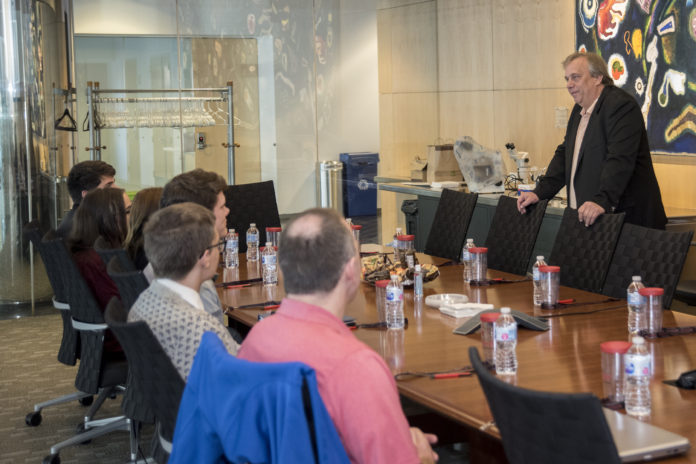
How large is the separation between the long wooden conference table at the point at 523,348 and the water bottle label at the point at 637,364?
10 centimetres

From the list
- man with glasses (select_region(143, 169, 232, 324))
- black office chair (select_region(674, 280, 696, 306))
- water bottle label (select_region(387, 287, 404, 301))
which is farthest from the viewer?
black office chair (select_region(674, 280, 696, 306))

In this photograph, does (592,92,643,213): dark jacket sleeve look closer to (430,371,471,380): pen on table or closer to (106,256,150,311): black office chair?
(430,371,471,380): pen on table

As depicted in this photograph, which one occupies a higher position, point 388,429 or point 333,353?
point 333,353

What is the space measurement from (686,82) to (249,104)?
4253mm

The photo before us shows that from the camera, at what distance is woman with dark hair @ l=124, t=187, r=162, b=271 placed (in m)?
4.27

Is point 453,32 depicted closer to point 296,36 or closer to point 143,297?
point 296,36

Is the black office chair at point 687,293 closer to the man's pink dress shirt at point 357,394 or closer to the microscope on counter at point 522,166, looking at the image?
the microscope on counter at point 522,166

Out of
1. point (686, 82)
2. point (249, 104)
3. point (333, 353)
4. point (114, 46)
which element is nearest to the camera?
point (333, 353)

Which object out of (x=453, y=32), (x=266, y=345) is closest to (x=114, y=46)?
(x=453, y=32)

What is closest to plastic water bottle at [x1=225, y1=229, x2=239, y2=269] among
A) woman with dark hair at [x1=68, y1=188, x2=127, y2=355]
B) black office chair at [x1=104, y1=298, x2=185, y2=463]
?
woman with dark hair at [x1=68, y1=188, x2=127, y2=355]

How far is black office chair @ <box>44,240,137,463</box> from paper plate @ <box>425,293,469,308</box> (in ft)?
4.62

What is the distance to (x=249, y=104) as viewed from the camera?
8945 mm

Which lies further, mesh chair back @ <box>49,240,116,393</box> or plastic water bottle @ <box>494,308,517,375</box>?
mesh chair back @ <box>49,240,116,393</box>

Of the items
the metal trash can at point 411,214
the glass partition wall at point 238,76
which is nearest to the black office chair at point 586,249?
the metal trash can at point 411,214
